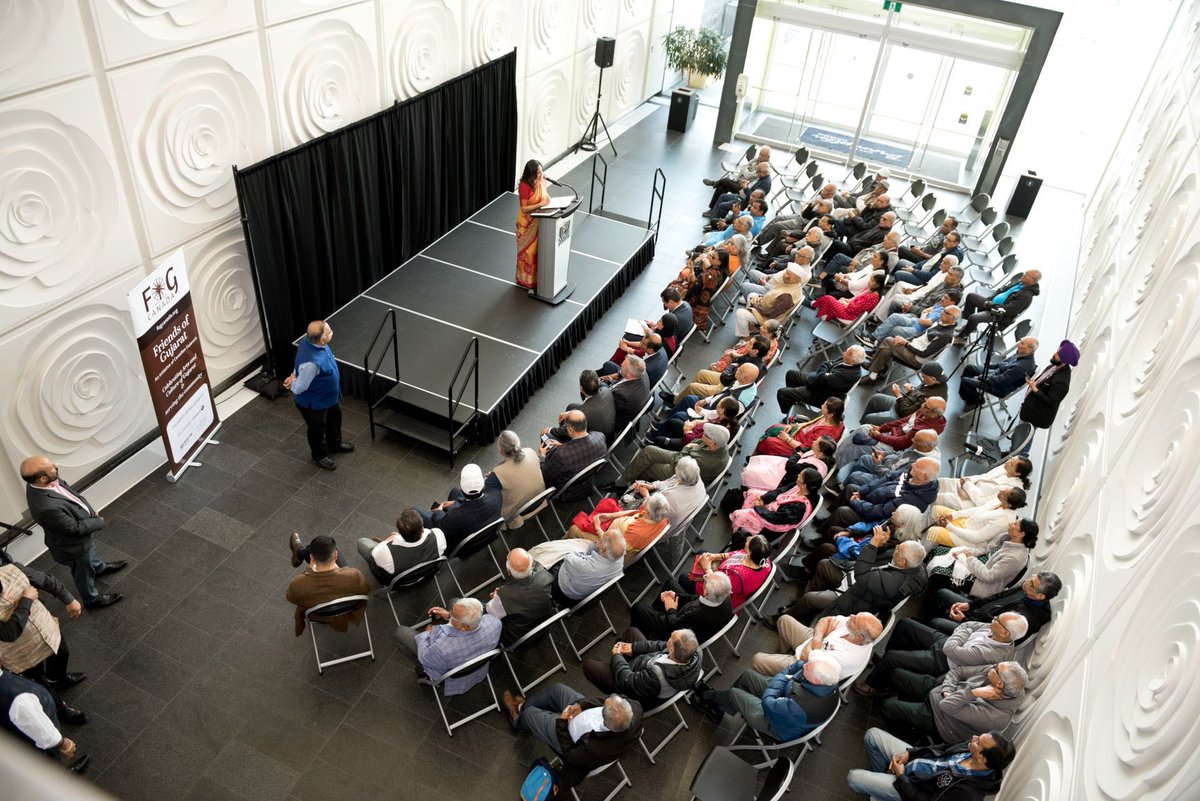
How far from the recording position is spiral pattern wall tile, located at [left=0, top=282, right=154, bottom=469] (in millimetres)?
5809

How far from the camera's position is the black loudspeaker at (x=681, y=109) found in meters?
14.8

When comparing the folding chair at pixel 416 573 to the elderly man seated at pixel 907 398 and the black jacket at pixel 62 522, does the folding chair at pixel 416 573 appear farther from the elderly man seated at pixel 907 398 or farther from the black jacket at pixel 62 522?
the elderly man seated at pixel 907 398

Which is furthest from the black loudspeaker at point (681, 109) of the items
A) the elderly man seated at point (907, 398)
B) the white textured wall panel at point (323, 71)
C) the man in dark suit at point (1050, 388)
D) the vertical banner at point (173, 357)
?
the vertical banner at point (173, 357)

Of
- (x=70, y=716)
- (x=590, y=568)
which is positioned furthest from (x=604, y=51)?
(x=70, y=716)

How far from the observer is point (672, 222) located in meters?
12.0

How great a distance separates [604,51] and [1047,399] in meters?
8.28

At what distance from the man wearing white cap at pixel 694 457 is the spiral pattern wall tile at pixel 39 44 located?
4865 mm

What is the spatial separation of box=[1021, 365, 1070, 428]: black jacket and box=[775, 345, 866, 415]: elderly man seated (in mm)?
1530

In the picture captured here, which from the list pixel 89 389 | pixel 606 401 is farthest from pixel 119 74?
pixel 606 401

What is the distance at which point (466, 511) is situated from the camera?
579 cm

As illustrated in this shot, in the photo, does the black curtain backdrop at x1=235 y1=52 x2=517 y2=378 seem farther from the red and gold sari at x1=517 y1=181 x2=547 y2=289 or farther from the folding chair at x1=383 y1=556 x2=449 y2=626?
the folding chair at x1=383 y1=556 x2=449 y2=626

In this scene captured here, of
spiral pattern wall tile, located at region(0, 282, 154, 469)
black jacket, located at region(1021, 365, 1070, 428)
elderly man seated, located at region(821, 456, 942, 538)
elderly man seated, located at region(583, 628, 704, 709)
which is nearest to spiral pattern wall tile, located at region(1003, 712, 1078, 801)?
elderly man seated, located at region(583, 628, 704, 709)

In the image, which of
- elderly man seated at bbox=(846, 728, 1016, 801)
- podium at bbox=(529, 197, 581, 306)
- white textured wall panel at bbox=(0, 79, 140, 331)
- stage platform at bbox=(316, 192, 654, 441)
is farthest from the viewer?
podium at bbox=(529, 197, 581, 306)

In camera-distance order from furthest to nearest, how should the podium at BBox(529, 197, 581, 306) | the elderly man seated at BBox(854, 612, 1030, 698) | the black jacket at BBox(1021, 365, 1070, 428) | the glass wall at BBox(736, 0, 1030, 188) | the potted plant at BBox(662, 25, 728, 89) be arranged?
1. the potted plant at BBox(662, 25, 728, 89)
2. the glass wall at BBox(736, 0, 1030, 188)
3. the podium at BBox(529, 197, 581, 306)
4. the black jacket at BBox(1021, 365, 1070, 428)
5. the elderly man seated at BBox(854, 612, 1030, 698)
